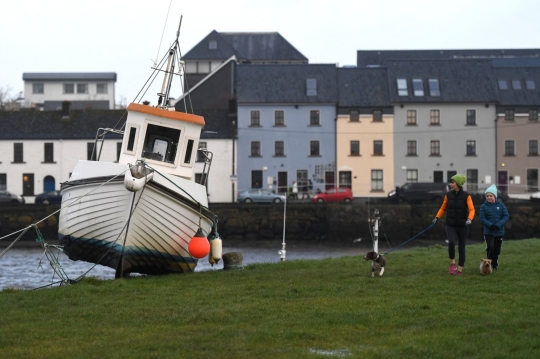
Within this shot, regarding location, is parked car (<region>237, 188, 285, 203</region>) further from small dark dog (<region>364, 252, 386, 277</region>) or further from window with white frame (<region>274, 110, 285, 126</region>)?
small dark dog (<region>364, 252, 386, 277</region>)

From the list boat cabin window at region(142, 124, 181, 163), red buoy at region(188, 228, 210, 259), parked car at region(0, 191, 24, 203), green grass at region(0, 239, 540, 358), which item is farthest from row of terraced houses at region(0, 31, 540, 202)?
green grass at region(0, 239, 540, 358)

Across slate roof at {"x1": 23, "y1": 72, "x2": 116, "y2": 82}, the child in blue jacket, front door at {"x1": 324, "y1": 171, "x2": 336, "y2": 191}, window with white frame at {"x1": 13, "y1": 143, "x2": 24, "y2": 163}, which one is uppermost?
slate roof at {"x1": 23, "y1": 72, "x2": 116, "y2": 82}

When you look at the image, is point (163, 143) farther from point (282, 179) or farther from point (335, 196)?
point (282, 179)

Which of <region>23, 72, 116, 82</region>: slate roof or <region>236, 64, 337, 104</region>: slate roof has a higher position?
<region>23, 72, 116, 82</region>: slate roof

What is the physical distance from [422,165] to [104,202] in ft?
180

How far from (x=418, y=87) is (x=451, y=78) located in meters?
2.88

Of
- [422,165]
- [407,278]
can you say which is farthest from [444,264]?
[422,165]

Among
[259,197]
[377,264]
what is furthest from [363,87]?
[377,264]

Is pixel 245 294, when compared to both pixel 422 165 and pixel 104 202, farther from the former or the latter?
pixel 422 165

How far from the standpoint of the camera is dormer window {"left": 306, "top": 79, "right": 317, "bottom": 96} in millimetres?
73438

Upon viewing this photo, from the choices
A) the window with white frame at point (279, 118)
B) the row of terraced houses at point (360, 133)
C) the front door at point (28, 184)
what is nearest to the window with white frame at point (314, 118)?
the row of terraced houses at point (360, 133)

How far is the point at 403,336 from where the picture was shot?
10547 millimetres

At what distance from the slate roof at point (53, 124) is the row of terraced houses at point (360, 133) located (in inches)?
4.5

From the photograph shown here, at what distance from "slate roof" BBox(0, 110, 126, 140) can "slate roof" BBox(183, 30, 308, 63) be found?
78.5ft
